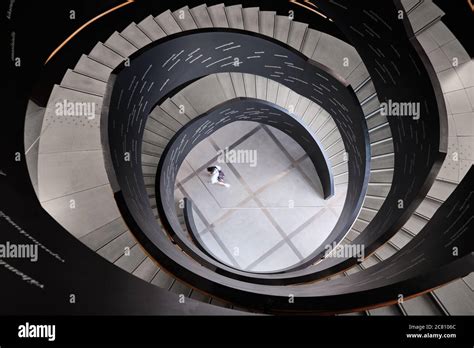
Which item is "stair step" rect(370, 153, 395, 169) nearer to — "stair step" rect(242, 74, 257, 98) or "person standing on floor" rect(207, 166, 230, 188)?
"stair step" rect(242, 74, 257, 98)

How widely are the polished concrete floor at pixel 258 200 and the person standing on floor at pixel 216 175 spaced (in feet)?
0.56

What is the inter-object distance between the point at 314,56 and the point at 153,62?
10.7ft

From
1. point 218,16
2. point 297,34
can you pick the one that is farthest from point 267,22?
point 218,16

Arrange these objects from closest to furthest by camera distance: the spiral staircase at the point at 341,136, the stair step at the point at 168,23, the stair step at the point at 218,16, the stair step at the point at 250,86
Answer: the spiral staircase at the point at 341,136 → the stair step at the point at 168,23 → the stair step at the point at 218,16 → the stair step at the point at 250,86

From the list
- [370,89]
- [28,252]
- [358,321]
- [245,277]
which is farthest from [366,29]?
[28,252]

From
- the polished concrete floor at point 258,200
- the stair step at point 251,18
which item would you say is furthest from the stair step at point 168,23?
the polished concrete floor at point 258,200

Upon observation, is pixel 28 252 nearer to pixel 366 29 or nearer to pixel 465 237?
pixel 465 237

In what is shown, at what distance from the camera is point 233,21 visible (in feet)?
26.2
